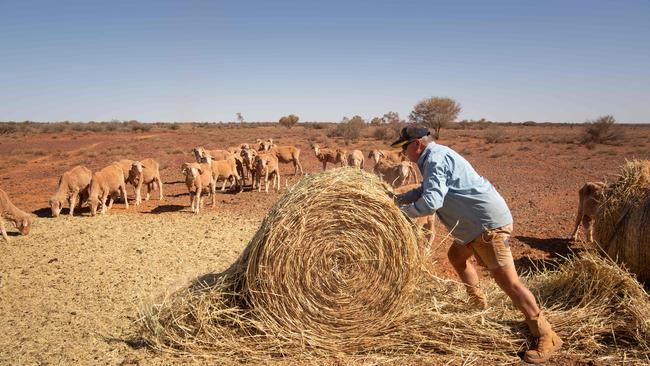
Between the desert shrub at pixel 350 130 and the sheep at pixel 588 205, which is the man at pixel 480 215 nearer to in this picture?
the sheep at pixel 588 205

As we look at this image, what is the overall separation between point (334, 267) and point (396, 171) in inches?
387

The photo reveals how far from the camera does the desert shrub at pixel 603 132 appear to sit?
35156 mm

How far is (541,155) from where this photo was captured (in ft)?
92.1

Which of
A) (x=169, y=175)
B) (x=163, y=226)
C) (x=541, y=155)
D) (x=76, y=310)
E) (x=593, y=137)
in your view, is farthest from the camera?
(x=593, y=137)

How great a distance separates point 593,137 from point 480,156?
51.8 ft

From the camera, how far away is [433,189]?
3943 millimetres

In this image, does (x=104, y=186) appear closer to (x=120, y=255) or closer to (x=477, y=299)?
(x=120, y=255)

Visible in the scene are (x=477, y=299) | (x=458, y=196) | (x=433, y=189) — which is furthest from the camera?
(x=477, y=299)

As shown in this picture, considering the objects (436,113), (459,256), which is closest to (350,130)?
(436,113)

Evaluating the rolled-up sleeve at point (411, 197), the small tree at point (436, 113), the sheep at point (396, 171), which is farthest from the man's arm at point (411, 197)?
the small tree at point (436, 113)

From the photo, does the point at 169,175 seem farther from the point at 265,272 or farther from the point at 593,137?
the point at 593,137

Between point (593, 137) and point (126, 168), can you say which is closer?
point (126, 168)

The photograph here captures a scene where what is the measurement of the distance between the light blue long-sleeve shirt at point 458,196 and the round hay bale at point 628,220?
2854 millimetres

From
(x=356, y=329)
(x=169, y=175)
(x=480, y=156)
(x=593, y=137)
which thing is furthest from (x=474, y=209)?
(x=593, y=137)
